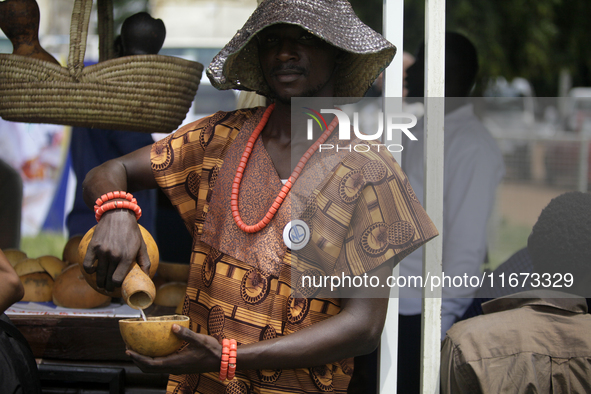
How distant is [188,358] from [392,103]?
106 cm

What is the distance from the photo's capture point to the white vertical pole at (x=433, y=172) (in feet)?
5.83

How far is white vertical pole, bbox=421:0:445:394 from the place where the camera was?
1.78m

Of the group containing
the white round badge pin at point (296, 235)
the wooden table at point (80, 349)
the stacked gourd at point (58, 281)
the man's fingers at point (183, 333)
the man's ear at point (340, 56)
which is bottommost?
the wooden table at point (80, 349)

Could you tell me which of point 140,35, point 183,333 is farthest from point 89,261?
point 140,35

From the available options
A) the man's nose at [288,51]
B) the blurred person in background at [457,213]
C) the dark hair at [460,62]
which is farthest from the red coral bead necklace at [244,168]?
the dark hair at [460,62]

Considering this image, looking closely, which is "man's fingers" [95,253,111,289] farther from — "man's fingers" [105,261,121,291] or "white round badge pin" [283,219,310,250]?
"white round badge pin" [283,219,310,250]

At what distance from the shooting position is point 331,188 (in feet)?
5.08

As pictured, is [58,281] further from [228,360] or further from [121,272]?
[228,360]

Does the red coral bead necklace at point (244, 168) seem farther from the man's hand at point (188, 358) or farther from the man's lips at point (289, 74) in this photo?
the man's hand at point (188, 358)

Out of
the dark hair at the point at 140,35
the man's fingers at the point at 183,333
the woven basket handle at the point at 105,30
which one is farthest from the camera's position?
the woven basket handle at the point at 105,30

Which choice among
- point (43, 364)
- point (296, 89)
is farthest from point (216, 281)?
point (43, 364)

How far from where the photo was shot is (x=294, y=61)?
1.55m

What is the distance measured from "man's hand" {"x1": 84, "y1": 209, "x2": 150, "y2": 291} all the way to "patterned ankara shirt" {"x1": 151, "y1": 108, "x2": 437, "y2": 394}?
27cm

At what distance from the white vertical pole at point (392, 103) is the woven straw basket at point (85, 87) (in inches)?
30.8
